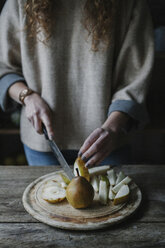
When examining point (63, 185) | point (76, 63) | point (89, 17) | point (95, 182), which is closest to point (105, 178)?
point (95, 182)

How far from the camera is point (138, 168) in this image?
1040 millimetres

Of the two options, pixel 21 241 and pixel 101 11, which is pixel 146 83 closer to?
pixel 101 11

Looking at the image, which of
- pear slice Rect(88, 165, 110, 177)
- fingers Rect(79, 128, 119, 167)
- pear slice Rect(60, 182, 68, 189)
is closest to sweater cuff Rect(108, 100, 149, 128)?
fingers Rect(79, 128, 119, 167)

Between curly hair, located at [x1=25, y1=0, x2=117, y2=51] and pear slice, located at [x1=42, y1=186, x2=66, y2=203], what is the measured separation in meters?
0.55

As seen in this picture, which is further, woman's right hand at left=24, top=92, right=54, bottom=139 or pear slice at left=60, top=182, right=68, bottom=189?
woman's right hand at left=24, top=92, right=54, bottom=139

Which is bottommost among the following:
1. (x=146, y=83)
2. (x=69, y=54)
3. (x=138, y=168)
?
(x=138, y=168)

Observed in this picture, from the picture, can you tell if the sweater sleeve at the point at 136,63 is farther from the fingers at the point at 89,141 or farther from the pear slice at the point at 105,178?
the pear slice at the point at 105,178

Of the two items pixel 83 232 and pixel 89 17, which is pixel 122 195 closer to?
pixel 83 232

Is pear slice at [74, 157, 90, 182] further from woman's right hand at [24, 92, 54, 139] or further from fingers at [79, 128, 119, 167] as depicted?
woman's right hand at [24, 92, 54, 139]

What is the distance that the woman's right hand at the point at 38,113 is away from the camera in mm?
1001

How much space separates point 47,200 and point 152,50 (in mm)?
701

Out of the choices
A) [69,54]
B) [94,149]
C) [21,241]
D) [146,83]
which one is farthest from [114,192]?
[69,54]

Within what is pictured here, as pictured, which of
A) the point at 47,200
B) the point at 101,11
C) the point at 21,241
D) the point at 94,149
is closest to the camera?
the point at 21,241

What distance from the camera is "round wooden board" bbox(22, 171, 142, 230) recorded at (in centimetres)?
70
